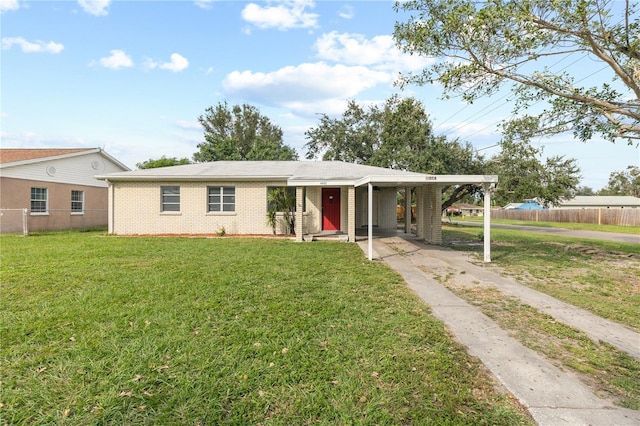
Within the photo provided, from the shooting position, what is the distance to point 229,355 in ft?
10.7

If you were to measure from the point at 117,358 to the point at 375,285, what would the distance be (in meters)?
4.41

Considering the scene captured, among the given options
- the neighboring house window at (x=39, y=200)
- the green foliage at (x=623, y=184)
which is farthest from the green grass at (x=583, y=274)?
the green foliage at (x=623, y=184)

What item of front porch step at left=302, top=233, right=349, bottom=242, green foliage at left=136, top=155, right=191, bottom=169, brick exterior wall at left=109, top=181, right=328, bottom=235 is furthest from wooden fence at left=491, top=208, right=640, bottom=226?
green foliage at left=136, top=155, right=191, bottom=169

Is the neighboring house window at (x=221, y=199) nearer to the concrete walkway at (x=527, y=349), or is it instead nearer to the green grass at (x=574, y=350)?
the concrete walkway at (x=527, y=349)

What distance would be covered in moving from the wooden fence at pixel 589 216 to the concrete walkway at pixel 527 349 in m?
30.6

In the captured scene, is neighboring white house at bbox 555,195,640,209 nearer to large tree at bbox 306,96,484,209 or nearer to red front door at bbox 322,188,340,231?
large tree at bbox 306,96,484,209

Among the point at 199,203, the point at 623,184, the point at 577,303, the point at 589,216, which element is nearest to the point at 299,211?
the point at 199,203

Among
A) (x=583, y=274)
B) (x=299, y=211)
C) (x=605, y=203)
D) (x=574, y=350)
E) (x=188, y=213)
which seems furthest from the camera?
(x=605, y=203)

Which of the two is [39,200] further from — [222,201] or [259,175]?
[259,175]

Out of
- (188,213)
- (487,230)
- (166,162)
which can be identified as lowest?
(487,230)

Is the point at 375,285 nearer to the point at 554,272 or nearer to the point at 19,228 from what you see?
the point at 554,272

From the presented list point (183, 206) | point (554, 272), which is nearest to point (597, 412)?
point (554, 272)

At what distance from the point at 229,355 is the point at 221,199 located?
1208cm

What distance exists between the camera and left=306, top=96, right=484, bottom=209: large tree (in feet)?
78.3
